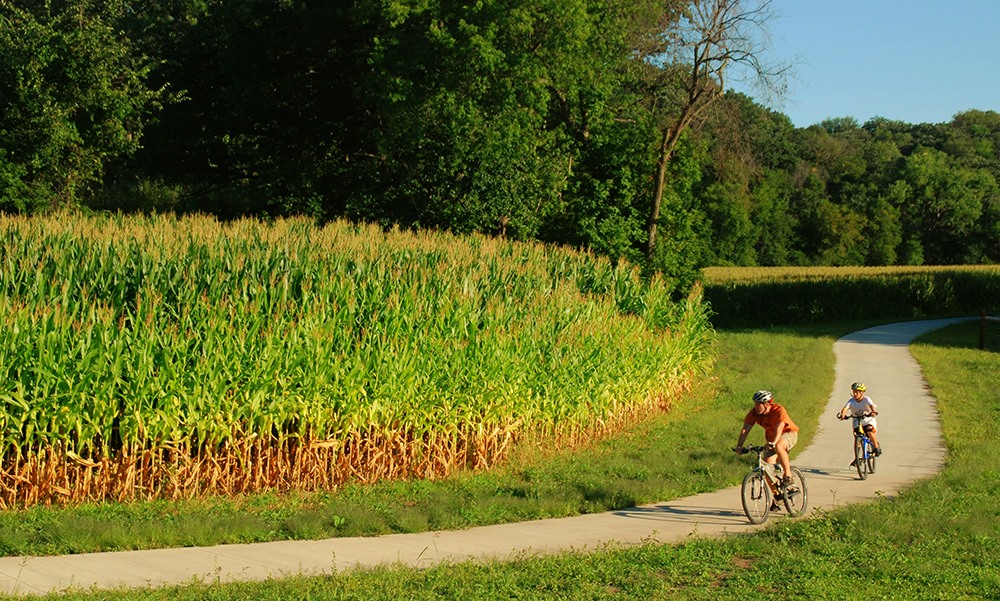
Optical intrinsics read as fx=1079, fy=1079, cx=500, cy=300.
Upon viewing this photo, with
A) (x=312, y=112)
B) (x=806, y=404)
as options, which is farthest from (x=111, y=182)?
(x=806, y=404)

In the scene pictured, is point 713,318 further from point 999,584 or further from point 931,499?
point 999,584

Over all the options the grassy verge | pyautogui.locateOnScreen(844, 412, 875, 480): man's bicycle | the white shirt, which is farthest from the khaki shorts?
A: the white shirt

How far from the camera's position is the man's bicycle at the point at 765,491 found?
12.3 m

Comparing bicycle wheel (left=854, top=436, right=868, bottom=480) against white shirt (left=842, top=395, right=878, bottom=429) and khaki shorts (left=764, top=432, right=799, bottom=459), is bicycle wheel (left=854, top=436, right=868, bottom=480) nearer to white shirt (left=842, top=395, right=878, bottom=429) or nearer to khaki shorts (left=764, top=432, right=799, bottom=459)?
white shirt (left=842, top=395, right=878, bottom=429)

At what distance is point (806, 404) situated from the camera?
21781mm

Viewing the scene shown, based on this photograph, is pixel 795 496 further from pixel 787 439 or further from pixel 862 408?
pixel 862 408

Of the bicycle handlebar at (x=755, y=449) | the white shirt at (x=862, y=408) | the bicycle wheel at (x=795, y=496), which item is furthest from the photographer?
the white shirt at (x=862, y=408)

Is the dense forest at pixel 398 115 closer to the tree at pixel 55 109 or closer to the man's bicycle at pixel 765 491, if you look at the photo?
the tree at pixel 55 109

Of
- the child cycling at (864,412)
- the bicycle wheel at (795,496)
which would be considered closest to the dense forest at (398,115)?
the child cycling at (864,412)

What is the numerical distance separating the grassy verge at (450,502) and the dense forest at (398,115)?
15410 millimetres

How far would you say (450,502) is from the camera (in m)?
12.6

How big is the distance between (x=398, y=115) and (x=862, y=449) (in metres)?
21.2

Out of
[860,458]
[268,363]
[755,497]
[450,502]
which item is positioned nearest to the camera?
[755,497]

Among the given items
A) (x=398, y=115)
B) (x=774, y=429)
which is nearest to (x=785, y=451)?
(x=774, y=429)
